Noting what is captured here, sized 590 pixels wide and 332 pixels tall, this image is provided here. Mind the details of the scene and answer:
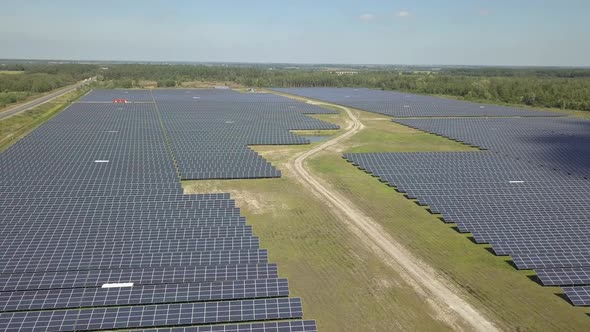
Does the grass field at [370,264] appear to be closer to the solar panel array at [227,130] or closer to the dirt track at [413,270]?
the dirt track at [413,270]

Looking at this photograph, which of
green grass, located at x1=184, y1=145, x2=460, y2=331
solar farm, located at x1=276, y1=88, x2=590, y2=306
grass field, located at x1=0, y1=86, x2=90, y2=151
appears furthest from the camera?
grass field, located at x1=0, y1=86, x2=90, y2=151

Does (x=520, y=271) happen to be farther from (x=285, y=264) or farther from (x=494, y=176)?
(x=494, y=176)

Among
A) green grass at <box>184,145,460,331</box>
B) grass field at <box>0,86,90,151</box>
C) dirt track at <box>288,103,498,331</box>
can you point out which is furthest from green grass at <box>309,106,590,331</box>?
grass field at <box>0,86,90,151</box>

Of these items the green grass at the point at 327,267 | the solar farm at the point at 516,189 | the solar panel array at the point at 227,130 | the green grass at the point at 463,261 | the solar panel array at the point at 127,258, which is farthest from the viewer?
the solar panel array at the point at 227,130

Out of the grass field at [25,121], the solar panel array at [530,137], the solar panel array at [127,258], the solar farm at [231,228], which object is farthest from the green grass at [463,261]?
the grass field at [25,121]

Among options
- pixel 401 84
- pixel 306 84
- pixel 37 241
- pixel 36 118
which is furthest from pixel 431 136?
pixel 306 84

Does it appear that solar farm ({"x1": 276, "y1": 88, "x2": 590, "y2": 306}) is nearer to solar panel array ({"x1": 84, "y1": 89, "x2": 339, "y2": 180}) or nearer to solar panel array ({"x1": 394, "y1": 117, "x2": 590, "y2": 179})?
solar panel array ({"x1": 394, "y1": 117, "x2": 590, "y2": 179})
